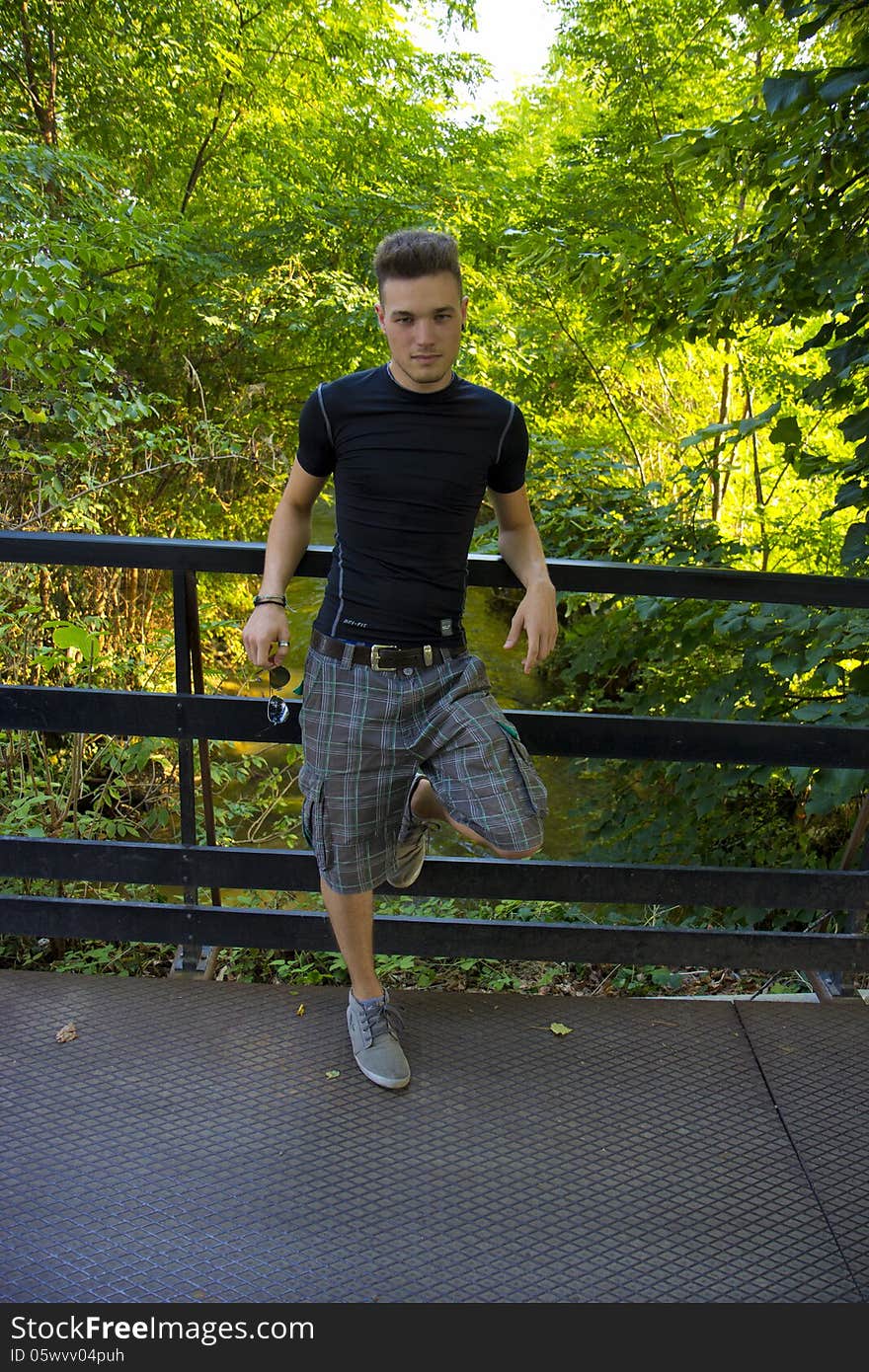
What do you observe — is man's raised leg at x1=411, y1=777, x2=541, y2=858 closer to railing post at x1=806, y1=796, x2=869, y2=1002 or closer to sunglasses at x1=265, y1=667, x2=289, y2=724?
sunglasses at x1=265, y1=667, x2=289, y2=724

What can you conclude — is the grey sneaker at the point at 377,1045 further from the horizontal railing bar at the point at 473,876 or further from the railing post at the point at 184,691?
the railing post at the point at 184,691

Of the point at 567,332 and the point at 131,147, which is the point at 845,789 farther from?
the point at 131,147

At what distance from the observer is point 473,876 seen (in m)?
2.64

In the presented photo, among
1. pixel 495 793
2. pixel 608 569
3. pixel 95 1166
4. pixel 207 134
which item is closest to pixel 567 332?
pixel 207 134

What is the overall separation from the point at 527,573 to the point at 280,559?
0.52 metres

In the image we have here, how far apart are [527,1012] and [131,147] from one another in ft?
23.7

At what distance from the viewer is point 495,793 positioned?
2.17 m

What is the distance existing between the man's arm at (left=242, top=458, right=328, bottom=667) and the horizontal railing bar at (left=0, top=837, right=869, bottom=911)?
619mm

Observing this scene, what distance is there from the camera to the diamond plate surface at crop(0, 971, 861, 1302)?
5.99 feet

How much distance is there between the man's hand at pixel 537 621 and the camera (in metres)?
2.25

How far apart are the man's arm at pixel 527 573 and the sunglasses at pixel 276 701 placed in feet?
1.55

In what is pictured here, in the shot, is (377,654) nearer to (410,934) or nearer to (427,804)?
Result: (427,804)

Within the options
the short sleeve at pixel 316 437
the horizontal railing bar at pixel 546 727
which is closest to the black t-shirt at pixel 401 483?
the short sleeve at pixel 316 437

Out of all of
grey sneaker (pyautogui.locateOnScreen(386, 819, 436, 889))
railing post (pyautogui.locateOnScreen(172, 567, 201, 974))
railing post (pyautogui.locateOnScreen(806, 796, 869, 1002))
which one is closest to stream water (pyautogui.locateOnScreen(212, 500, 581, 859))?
railing post (pyautogui.locateOnScreen(806, 796, 869, 1002))
